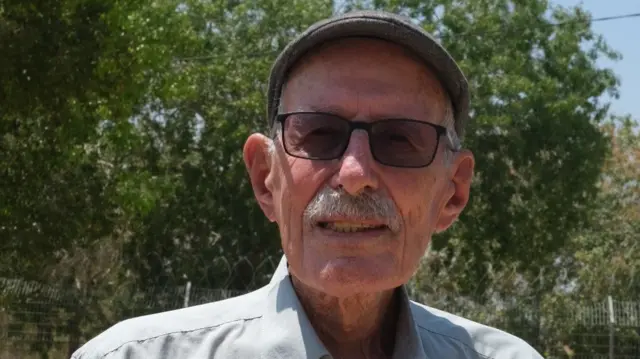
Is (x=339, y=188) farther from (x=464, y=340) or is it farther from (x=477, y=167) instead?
(x=477, y=167)

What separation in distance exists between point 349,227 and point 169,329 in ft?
1.28

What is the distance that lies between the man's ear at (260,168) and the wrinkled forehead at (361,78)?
15cm

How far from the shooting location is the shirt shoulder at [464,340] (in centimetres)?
220

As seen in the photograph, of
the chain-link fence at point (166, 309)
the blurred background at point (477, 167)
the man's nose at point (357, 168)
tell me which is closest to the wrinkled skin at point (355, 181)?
the man's nose at point (357, 168)

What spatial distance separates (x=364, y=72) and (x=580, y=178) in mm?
21523

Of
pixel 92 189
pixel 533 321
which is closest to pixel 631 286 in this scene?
pixel 533 321

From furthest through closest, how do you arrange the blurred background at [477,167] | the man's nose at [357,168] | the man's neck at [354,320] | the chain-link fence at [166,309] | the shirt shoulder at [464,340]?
the blurred background at [477,167] < the chain-link fence at [166,309] < the shirt shoulder at [464,340] < the man's neck at [354,320] < the man's nose at [357,168]

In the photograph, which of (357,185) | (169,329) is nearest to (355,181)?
(357,185)

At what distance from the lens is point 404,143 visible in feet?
6.42

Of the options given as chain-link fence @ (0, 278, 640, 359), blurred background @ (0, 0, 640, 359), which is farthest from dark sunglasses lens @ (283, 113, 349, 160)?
blurred background @ (0, 0, 640, 359)

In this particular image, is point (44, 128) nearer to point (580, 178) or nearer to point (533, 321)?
point (533, 321)

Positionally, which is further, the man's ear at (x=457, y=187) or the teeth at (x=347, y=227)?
the man's ear at (x=457, y=187)

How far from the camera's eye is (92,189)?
48.3ft

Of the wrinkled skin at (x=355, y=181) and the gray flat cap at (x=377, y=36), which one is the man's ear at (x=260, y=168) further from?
the gray flat cap at (x=377, y=36)
